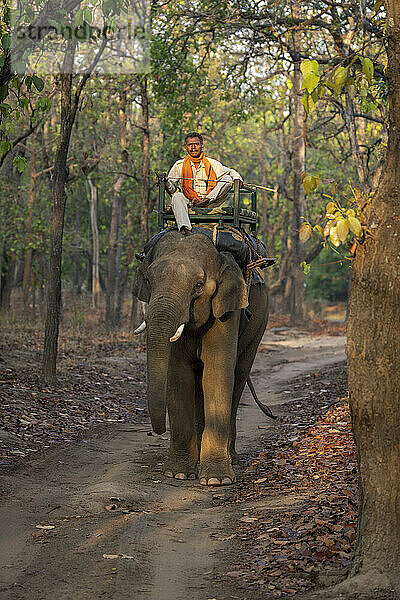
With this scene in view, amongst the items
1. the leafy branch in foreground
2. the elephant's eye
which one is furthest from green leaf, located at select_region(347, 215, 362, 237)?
Answer: the elephant's eye

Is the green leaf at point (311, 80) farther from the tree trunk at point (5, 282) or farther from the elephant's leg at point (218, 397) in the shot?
the tree trunk at point (5, 282)

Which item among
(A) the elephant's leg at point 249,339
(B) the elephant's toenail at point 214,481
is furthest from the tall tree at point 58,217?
(B) the elephant's toenail at point 214,481

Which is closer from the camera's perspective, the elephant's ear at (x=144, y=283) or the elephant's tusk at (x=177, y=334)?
the elephant's tusk at (x=177, y=334)

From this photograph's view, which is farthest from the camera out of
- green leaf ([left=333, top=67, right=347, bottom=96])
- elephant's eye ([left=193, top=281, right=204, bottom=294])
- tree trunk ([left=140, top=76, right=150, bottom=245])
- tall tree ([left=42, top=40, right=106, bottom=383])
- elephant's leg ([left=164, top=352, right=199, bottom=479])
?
tree trunk ([left=140, top=76, right=150, bottom=245])

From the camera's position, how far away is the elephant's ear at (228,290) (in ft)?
28.2

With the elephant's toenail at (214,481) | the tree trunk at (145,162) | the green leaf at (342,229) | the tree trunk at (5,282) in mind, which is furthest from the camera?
the tree trunk at (5,282)

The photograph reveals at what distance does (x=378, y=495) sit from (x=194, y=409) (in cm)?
431

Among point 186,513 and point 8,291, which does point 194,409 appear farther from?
point 8,291

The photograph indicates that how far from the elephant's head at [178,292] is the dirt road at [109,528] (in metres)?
0.89

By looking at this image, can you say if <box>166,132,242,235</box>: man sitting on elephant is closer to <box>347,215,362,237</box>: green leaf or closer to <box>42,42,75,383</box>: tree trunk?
<box>347,215,362,237</box>: green leaf

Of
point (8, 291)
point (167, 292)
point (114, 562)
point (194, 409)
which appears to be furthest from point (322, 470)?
point (8, 291)

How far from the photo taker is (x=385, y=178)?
4844 mm

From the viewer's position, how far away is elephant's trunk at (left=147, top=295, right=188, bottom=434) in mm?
7531

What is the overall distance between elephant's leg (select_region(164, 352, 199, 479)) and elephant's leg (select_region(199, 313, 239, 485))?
26 cm
